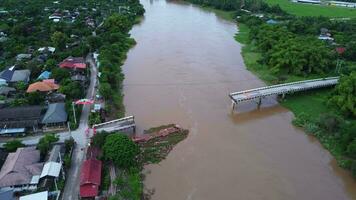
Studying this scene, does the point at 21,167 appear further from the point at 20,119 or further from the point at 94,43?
the point at 94,43

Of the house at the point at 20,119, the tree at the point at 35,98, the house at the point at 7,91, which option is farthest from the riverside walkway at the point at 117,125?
the house at the point at 7,91

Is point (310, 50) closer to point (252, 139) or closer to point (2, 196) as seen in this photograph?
point (252, 139)

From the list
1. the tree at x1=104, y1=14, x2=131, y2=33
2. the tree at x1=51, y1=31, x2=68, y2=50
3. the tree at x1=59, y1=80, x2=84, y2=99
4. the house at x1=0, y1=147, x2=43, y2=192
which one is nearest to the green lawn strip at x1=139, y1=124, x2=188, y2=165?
the house at x1=0, y1=147, x2=43, y2=192

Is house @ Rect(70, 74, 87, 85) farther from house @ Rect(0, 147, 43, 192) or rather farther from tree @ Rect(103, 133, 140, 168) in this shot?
tree @ Rect(103, 133, 140, 168)

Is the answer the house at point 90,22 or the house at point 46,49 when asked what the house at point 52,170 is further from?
the house at point 90,22

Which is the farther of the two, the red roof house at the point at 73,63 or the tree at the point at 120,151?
the red roof house at the point at 73,63

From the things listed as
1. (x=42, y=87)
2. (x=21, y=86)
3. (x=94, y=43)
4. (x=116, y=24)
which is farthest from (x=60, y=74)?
(x=116, y=24)
